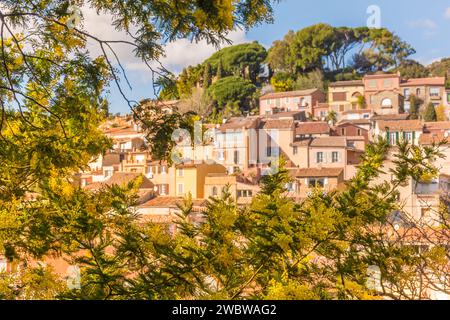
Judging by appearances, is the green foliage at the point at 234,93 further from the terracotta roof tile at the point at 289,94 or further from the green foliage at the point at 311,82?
the green foliage at the point at 311,82

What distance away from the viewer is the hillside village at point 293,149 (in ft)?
13.6

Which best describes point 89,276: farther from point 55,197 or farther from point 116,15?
point 116,15

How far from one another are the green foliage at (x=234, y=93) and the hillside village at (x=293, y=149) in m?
1.09

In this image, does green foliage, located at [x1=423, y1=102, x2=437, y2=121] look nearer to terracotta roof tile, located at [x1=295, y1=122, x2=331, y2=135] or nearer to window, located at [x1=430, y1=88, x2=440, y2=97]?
window, located at [x1=430, y1=88, x2=440, y2=97]

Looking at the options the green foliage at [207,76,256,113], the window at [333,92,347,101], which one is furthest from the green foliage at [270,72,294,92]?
the window at [333,92,347,101]

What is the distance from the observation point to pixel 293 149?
62.3 feet

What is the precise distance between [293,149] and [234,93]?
49.1 ft

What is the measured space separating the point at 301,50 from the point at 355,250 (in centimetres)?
3812

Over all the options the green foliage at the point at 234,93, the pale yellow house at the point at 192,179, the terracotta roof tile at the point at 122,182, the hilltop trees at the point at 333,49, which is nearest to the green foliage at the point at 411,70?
the hilltop trees at the point at 333,49

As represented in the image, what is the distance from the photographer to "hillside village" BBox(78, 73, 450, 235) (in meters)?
4.14

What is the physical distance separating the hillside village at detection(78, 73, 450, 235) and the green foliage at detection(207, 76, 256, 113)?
1.09 metres
